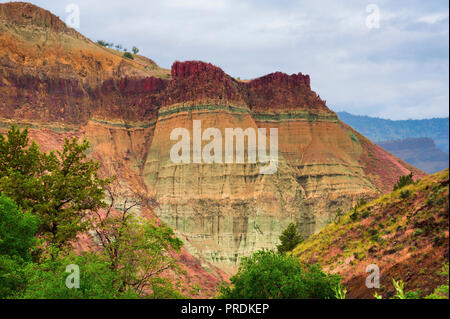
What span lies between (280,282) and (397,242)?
8.19 m

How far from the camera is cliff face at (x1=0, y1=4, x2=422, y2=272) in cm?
8775

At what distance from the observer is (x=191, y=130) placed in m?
93.2

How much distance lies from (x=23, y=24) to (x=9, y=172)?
228 ft

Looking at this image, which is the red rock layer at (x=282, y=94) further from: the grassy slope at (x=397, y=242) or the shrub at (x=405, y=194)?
the shrub at (x=405, y=194)

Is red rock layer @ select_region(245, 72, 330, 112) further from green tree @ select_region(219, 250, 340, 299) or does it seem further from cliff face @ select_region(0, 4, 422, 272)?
green tree @ select_region(219, 250, 340, 299)

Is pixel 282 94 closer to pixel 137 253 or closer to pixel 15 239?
pixel 137 253

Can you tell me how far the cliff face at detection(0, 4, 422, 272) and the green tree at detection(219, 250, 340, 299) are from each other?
5643 centimetres

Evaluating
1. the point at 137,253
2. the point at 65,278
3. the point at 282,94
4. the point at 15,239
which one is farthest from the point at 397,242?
the point at 282,94

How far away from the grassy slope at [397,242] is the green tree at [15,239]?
1838cm

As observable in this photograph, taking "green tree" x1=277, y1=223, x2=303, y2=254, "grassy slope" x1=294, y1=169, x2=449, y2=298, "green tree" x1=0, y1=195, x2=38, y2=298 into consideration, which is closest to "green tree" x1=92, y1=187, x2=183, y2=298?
"green tree" x1=0, y1=195, x2=38, y2=298

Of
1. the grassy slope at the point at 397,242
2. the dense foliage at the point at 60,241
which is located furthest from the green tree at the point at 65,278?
the grassy slope at the point at 397,242

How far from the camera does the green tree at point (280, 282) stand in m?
26.7

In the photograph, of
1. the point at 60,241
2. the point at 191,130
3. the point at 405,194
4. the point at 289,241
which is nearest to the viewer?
the point at 60,241
